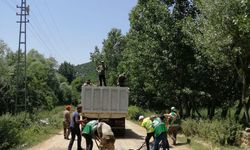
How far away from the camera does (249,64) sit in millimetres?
22188

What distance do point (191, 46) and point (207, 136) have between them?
9.40m

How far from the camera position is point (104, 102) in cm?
2356

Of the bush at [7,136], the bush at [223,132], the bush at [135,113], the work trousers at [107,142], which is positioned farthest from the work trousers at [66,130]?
the bush at [135,113]

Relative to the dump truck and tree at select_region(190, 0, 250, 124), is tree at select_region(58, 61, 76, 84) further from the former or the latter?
tree at select_region(190, 0, 250, 124)

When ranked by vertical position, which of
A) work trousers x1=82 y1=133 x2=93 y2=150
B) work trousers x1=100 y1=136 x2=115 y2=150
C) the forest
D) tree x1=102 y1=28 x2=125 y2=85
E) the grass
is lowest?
the grass

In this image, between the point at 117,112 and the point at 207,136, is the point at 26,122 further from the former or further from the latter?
the point at 207,136

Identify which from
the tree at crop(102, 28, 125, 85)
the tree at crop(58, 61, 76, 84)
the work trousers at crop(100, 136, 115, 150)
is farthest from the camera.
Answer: the tree at crop(58, 61, 76, 84)

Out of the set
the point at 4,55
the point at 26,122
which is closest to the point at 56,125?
the point at 26,122

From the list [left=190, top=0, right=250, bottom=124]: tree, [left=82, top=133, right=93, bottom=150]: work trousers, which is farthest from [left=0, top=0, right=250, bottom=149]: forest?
[left=82, top=133, right=93, bottom=150]: work trousers

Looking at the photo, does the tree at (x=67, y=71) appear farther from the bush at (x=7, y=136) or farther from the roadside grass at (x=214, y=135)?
the bush at (x=7, y=136)

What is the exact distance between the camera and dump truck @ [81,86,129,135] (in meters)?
23.4

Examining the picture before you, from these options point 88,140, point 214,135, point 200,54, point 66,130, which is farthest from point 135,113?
point 88,140

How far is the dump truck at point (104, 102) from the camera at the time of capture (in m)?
23.4

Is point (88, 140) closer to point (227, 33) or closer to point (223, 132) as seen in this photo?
point (223, 132)
